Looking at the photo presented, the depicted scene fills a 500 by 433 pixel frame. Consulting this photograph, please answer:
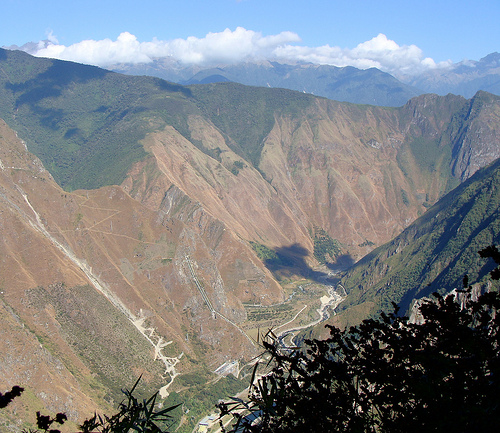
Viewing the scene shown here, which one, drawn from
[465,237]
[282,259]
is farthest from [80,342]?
[282,259]

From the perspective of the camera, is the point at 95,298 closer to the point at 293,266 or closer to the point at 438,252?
the point at 438,252

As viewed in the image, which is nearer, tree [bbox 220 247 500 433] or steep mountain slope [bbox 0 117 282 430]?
tree [bbox 220 247 500 433]

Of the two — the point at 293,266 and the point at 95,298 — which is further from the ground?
the point at 95,298

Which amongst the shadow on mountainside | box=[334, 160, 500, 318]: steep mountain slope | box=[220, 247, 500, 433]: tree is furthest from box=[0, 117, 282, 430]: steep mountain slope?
box=[220, 247, 500, 433]: tree

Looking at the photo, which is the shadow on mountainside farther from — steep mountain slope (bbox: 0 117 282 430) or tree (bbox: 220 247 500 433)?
tree (bbox: 220 247 500 433)

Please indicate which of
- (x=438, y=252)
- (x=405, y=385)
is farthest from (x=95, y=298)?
(x=438, y=252)

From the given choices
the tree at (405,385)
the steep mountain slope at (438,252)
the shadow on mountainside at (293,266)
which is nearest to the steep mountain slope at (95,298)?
the steep mountain slope at (438,252)
